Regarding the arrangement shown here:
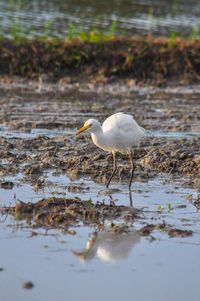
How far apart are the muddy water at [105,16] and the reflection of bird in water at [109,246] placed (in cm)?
1314

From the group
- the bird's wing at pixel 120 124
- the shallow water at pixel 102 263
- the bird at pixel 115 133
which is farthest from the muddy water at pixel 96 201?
the bird's wing at pixel 120 124

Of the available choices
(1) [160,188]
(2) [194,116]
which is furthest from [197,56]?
(1) [160,188]

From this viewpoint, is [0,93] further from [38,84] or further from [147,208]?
[147,208]

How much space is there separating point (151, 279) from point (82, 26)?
632 inches

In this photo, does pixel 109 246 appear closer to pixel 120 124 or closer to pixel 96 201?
pixel 96 201

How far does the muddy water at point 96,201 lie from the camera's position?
4484 mm

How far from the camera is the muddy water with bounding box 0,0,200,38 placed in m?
19.2

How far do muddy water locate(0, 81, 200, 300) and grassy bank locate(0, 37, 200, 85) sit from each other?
2513 mm

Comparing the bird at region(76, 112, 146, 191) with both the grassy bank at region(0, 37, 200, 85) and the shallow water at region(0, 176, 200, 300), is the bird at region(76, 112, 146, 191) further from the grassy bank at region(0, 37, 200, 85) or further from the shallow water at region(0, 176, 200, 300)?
the grassy bank at region(0, 37, 200, 85)

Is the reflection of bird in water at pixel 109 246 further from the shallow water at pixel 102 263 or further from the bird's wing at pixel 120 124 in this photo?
the bird's wing at pixel 120 124

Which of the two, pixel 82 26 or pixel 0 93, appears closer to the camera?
pixel 0 93

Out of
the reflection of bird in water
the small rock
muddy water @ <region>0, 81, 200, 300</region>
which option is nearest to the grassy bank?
muddy water @ <region>0, 81, 200, 300</region>

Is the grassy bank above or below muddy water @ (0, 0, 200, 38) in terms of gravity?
below

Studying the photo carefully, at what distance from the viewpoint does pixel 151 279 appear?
4.56 meters
